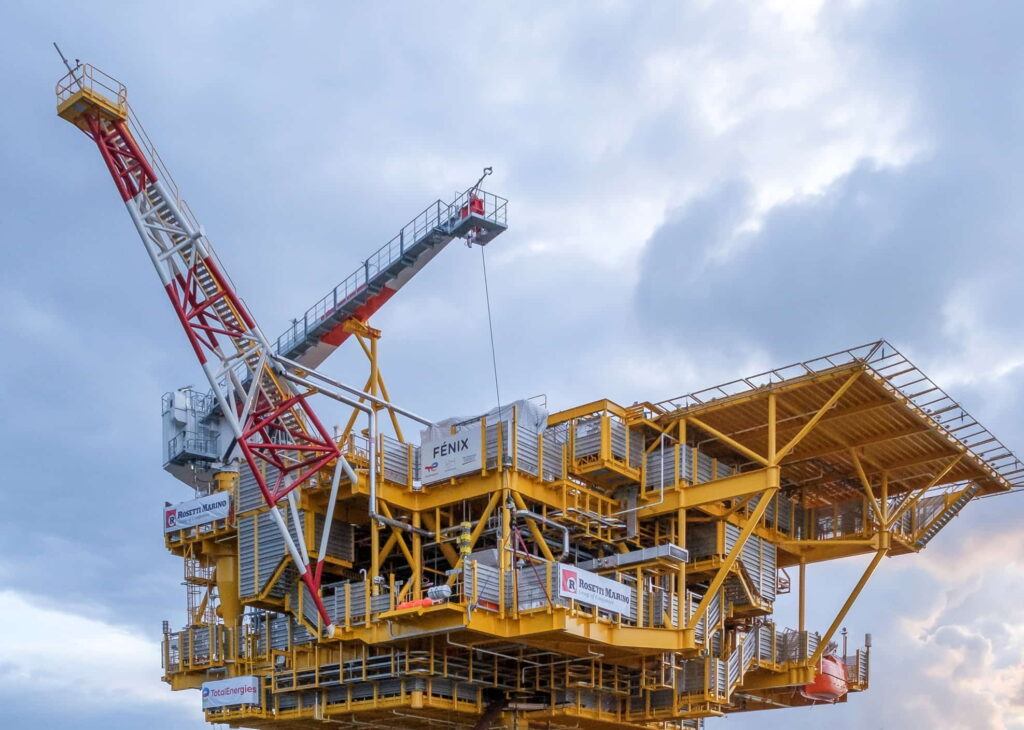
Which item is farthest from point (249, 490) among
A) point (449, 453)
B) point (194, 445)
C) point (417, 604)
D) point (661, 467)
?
point (661, 467)

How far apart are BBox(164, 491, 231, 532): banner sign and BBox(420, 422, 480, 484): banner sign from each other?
8119 mm

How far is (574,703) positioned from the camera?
4650 cm

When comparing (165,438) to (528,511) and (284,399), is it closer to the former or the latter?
(284,399)

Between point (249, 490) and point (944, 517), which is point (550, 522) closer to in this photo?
point (249, 490)

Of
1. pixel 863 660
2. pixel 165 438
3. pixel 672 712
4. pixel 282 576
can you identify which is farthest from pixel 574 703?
pixel 165 438

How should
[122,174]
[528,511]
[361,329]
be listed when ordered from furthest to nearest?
[361,329], [122,174], [528,511]

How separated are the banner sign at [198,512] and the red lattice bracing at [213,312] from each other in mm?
2555

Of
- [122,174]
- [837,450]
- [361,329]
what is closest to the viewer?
[122,174]

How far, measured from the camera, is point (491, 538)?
4656 centimetres

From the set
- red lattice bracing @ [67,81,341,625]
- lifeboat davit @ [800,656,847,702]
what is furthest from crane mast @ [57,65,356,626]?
lifeboat davit @ [800,656,847,702]

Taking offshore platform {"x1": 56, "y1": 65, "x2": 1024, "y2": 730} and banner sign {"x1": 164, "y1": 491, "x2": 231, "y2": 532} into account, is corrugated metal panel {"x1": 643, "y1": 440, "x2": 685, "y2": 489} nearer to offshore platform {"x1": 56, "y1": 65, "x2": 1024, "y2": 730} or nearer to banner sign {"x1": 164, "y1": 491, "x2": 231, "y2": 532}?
offshore platform {"x1": 56, "y1": 65, "x2": 1024, "y2": 730}

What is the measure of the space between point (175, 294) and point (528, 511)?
536 inches

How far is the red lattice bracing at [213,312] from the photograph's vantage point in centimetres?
4453

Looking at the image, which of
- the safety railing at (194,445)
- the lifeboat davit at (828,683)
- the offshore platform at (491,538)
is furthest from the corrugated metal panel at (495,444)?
the safety railing at (194,445)
